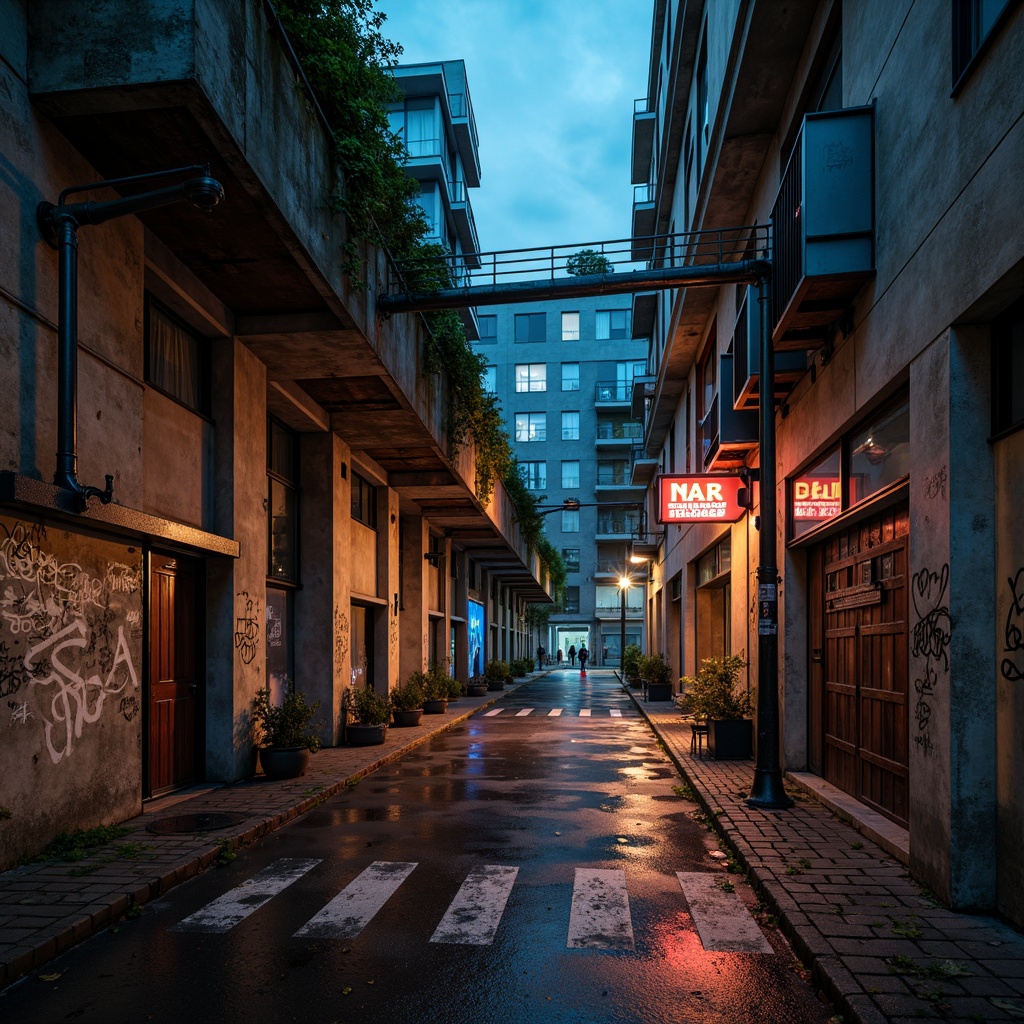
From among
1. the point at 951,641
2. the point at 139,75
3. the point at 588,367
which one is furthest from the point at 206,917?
the point at 588,367

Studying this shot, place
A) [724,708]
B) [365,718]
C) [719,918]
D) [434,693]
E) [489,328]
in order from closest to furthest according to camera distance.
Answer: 1. [719,918]
2. [724,708]
3. [365,718]
4. [434,693]
5. [489,328]

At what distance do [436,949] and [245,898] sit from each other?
5.81 ft

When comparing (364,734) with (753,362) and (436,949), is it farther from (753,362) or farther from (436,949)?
(436,949)

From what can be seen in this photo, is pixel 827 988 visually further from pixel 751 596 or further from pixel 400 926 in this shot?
pixel 751 596

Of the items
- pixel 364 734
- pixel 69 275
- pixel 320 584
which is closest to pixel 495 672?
pixel 364 734

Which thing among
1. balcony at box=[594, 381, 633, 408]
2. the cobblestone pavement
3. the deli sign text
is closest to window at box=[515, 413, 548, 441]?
balcony at box=[594, 381, 633, 408]

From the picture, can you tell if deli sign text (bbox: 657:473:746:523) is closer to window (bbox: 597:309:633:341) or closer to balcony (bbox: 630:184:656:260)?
balcony (bbox: 630:184:656:260)

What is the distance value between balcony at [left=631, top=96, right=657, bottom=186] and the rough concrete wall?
23.7 meters

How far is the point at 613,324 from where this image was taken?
66750 mm

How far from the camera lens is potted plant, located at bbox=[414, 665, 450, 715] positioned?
2092cm

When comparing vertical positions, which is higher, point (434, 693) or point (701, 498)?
point (701, 498)

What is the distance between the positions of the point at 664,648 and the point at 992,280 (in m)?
27.3

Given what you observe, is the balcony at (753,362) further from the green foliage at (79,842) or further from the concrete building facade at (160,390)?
the green foliage at (79,842)

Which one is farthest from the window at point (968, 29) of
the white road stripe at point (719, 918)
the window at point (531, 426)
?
the window at point (531, 426)
